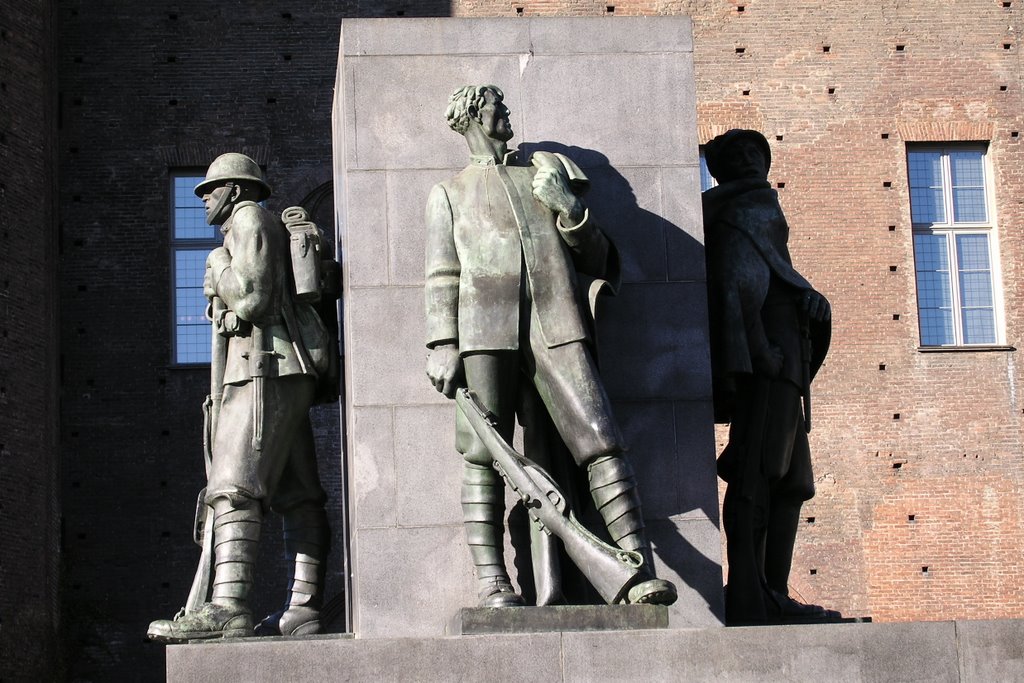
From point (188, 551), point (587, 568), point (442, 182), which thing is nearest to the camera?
point (587, 568)

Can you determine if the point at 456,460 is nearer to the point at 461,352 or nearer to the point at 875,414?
the point at 461,352

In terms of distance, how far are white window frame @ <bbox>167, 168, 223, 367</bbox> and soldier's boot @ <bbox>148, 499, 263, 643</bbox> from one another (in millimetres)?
13699

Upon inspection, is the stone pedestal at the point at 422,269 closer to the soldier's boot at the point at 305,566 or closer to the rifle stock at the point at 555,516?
the soldier's boot at the point at 305,566

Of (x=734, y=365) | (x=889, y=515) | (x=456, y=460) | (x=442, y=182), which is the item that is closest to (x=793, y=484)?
(x=734, y=365)

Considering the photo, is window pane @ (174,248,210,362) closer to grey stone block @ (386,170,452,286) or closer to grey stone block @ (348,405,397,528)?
grey stone block @ (386,170,452,286)

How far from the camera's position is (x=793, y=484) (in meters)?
9.55

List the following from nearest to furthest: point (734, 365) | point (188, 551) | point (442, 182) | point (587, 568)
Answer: point (587, 568) < point (442, 182) < point (734, 365) < point (188, 551)

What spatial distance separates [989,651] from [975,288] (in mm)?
16293

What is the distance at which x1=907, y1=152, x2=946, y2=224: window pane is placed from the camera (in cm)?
2323

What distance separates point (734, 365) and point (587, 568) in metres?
1.85

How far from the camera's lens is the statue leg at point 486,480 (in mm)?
7984

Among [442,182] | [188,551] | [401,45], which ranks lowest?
[188,551]

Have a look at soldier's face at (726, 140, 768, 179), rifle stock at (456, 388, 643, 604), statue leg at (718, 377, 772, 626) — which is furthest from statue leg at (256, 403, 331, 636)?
soldier's face at (726, 140, 768, 179)

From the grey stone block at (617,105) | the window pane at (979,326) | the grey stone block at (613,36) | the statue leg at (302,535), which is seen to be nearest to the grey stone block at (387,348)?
the statue leg at (302,535)
